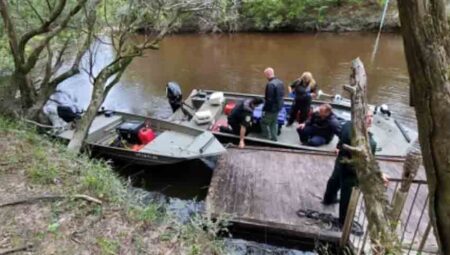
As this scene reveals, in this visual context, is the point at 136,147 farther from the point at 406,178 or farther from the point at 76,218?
the point at 406,178

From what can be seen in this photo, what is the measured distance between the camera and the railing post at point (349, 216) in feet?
13.5

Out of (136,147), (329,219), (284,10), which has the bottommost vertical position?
(136,147)

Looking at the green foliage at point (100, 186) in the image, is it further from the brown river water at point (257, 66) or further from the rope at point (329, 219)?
the brown river water at point (257, 66)

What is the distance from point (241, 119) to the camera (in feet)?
24.2

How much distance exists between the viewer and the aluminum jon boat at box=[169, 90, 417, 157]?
7.21m

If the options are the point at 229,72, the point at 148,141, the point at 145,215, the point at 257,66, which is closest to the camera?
the point at 145,215

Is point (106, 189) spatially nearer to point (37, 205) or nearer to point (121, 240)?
point (37, 205)

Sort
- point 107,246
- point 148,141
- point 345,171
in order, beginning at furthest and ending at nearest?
1. point 148,141
2. point 345,171
3. point 107,246

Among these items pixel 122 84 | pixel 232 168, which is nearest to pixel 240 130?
pixel 232 168

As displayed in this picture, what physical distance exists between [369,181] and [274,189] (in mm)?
2421

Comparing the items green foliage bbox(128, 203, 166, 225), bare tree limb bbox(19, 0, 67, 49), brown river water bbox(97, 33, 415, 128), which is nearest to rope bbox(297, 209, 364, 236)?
green foliage bbox(128, 203, 166, 225)

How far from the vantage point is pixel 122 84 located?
576 inches

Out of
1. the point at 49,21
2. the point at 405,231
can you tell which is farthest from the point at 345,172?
the point at 49,21

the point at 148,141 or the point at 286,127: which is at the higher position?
the point at 286,127
